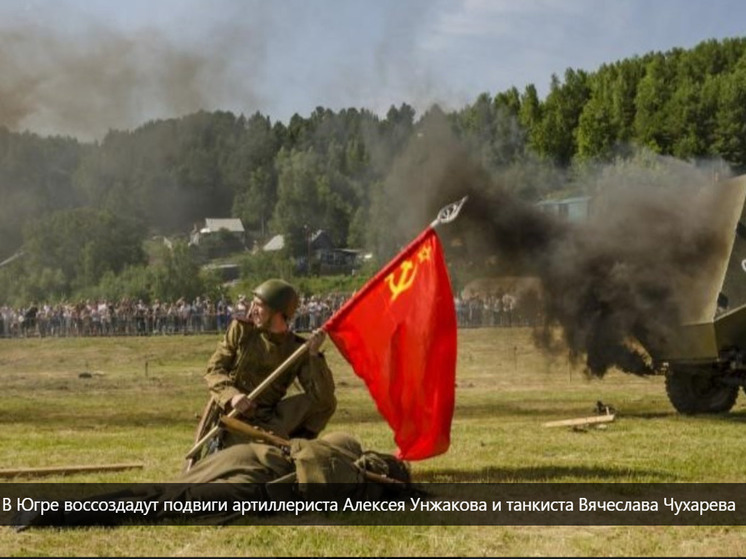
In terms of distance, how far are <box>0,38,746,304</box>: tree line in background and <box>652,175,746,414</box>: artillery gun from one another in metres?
22.8

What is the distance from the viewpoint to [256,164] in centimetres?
6494

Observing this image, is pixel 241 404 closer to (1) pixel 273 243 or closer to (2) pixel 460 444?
(2) pixel 460 444

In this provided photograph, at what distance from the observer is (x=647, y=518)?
293 inches

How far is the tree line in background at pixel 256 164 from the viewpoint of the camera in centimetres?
4950

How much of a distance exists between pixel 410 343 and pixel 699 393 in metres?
7.99

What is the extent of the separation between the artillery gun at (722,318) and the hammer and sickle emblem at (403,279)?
6.39 meters

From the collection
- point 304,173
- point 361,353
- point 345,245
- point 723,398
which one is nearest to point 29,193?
point 304,173

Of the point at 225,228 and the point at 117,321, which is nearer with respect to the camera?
the point at 117,321

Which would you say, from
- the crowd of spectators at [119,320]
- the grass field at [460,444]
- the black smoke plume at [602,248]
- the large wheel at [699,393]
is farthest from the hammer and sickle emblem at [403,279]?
the crowd of spectators at [119,320]

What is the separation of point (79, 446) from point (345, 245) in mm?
63537

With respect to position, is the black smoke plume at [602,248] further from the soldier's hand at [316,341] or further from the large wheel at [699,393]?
the soldier's hand at [316,341]

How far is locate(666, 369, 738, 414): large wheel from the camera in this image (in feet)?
49.5

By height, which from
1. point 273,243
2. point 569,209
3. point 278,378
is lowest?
point 278,378

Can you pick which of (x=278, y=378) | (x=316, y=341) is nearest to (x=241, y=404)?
(x=278, y=378)
